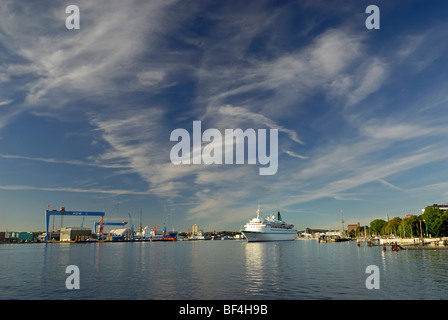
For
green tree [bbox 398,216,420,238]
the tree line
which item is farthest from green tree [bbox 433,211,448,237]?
green tree [bbox 398,216,420,238]

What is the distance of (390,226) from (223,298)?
633ft

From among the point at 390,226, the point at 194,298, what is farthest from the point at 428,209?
the point at 194,298

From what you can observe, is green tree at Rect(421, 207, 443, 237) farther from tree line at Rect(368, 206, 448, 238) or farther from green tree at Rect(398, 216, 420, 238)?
green tree at Rect(398, 216, 420, 238)

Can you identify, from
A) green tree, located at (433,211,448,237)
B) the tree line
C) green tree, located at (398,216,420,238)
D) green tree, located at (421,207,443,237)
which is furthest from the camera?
green tree, located at (398,216,420,238)

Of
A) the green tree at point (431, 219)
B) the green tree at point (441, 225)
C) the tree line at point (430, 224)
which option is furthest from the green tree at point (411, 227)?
the green tree at point (441, 225)

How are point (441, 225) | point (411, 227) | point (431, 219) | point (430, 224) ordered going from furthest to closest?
point (411, 227)
point (431, 219)
point (430, 224)
point (441, 225)

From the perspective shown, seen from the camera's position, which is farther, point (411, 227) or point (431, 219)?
point (411, 227)

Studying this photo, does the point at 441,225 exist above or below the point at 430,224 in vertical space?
below

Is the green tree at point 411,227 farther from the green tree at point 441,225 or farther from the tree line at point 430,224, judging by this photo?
the green tree at point 441,225

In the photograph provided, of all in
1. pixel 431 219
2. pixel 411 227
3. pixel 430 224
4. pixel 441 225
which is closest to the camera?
pixel 441 225

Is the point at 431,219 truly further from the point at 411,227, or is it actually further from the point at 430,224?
the point at 411,227

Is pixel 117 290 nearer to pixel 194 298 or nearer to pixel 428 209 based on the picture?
pixel 194 298

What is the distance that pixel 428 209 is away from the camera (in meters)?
140

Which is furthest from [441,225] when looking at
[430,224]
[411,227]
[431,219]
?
[411,227]
